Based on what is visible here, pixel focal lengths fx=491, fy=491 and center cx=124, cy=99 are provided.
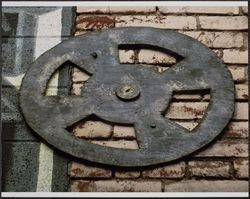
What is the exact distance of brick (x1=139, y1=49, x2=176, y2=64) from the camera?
196 centimetres

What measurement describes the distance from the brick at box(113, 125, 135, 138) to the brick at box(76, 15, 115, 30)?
473 mm

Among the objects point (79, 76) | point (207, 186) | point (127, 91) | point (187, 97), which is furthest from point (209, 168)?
point (79, 76)

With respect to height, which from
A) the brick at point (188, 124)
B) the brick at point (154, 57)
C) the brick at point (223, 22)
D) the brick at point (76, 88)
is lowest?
the brick at point (188, 124)

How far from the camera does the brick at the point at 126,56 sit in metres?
1.97

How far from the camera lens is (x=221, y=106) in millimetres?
1782

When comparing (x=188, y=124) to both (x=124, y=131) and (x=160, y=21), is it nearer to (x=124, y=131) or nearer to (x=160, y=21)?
(x=124, y=131)

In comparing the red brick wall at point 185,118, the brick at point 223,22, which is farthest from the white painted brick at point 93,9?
the brick at point 223,22

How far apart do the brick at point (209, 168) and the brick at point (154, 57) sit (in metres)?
0.44

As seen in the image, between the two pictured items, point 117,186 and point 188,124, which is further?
point 188,124

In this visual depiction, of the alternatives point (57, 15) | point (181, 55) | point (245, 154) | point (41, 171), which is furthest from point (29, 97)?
point (245, 154)

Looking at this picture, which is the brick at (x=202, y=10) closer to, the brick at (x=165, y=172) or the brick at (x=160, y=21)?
the brick at (x=160, y=21)

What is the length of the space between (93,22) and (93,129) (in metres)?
0.50

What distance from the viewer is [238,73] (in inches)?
75.5

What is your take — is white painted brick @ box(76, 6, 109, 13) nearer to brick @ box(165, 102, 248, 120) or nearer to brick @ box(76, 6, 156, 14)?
brick @ box(76, 6, 156, 14)
